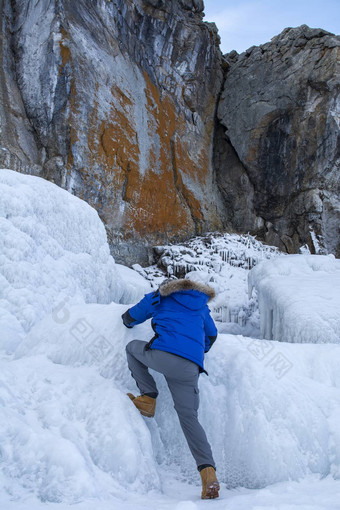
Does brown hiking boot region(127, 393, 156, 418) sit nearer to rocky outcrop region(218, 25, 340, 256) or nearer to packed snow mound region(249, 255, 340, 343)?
packed snow mound region(249, 255, 340, 343)

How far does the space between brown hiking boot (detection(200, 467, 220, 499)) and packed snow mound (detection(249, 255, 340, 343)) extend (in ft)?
8.77

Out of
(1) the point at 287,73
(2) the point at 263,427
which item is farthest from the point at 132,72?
(2) the point at 263,427

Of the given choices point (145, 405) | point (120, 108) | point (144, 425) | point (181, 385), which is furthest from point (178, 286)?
point (120, 108)

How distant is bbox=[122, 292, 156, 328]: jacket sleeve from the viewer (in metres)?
2.41

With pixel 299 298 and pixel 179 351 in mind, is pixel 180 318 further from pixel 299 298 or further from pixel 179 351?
pixel 299 298

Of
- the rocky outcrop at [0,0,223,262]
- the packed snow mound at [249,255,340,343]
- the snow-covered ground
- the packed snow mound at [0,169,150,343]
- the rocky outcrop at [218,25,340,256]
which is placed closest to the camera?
the snow-covered ground

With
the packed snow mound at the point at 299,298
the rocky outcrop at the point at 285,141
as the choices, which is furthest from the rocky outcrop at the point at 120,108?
the packed snow mound at the point at 299,298

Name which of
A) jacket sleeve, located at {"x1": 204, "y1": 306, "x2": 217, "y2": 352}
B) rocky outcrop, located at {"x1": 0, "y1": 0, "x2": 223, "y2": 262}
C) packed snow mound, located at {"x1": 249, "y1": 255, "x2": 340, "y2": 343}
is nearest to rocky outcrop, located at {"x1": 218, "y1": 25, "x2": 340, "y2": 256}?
rocky outcrop, located at {"x1": 0, "y1": 0, "x2": 223, "y2": 262}

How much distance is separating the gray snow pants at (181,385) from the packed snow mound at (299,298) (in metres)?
2.54

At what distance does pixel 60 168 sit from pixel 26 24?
4.51 metres

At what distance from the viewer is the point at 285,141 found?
14039 mm

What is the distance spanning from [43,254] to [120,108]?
27.1 ft

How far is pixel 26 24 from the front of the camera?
33.5 ft

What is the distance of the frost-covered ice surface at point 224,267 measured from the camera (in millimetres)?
8945
